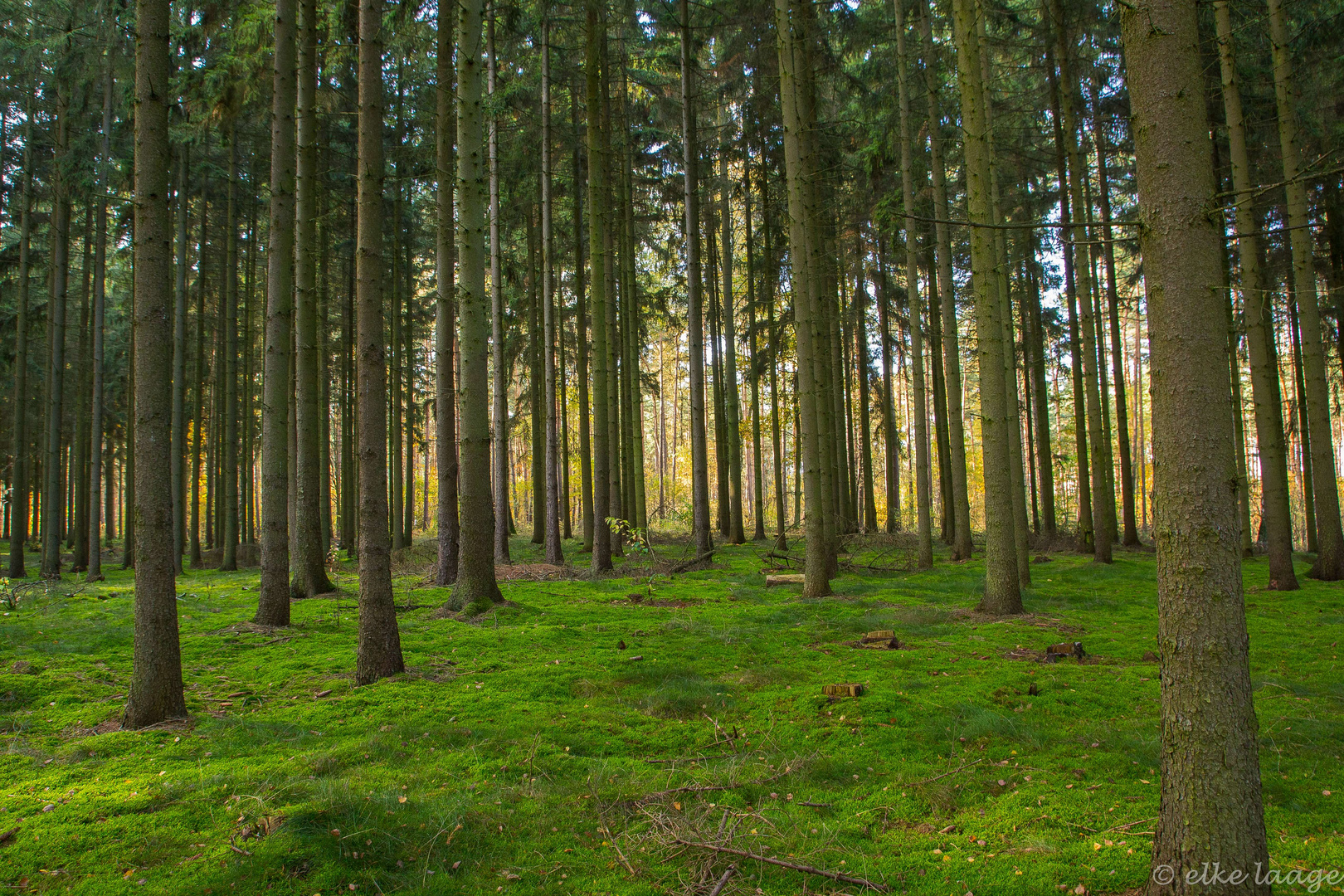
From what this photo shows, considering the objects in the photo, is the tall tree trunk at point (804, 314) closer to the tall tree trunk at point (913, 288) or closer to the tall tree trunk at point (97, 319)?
the tall tree trunk at point (913, 288)

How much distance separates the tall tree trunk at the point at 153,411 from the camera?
493cm

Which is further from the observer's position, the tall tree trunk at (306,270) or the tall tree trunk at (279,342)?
the tall tree trunk at (306,270)

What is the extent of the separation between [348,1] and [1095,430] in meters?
14.2

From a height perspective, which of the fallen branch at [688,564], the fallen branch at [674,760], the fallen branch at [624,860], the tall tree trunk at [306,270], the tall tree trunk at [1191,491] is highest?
the tall tree trunk at [306,270]

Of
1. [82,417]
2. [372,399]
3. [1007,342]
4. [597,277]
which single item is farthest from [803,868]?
[82,417]

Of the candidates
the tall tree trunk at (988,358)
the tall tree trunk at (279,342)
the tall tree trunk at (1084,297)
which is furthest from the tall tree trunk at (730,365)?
the tall tree trunk at (279,342)

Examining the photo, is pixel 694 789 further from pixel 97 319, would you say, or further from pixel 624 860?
pixel 97 319

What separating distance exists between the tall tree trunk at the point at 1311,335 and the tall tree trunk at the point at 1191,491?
10.5 meters

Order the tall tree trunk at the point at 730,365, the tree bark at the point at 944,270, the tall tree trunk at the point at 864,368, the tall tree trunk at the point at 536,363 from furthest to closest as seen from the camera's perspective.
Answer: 1. the tall tree trunk at the point at 864,368
2. the tall tree trunk at the point at 730,365
3. the tall tree trunk at the point at 536,363
4. the tree bark at the point at 944,270

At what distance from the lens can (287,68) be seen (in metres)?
8.51

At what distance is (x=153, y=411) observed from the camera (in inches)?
197

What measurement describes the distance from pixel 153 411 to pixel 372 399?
1626mm

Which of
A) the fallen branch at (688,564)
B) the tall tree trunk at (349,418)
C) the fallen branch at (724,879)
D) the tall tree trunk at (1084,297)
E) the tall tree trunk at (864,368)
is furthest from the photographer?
the tall tree trunk at (864,368)

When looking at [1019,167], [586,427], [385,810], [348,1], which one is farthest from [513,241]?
[385,810]
